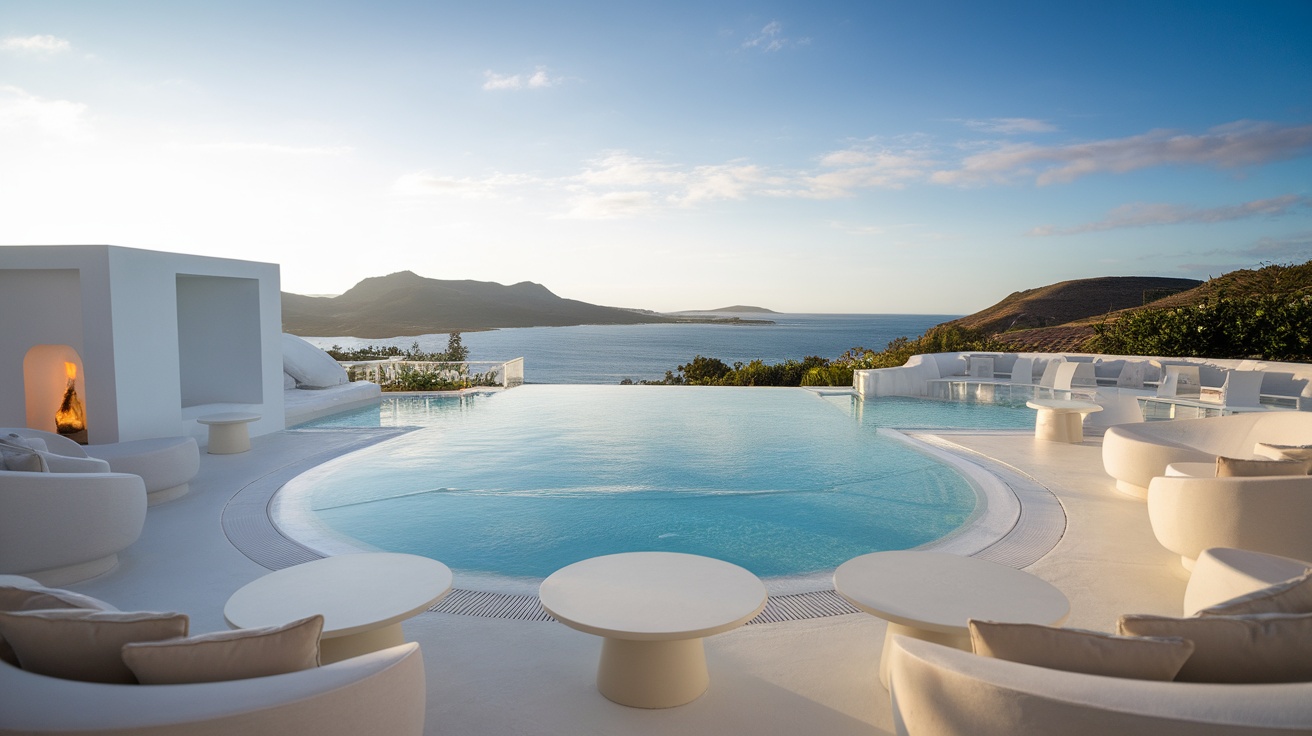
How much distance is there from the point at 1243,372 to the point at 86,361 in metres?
14.5

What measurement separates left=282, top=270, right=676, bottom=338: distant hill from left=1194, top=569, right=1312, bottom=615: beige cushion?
38.2 metres

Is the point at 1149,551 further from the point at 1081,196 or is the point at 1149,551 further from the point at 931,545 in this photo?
the point at 1081,196

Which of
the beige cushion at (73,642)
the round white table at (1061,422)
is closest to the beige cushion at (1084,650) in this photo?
the beige cushion at (73,642)

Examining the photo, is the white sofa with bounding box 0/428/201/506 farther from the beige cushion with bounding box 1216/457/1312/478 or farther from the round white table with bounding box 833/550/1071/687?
the beige cushion with bounding box 1216/457/1312/478

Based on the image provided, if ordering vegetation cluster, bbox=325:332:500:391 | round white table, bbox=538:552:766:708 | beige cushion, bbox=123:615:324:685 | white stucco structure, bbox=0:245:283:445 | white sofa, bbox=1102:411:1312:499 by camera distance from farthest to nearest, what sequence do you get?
1. vegetation cluster, bbox=325:332:500:391
2. white stucco structure, bbox=0:245:283:445
3. white sofa, bbox=1102:411:1312:499
4. round white table, bbox=538:552:766:708
5. beige cushion, bbox=123:615:324:685

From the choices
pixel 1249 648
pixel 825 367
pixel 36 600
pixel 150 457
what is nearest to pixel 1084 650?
pixel 1249 648

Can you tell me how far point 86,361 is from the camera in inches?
273

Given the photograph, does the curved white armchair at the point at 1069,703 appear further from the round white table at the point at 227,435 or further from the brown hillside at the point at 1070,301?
the brown hillside at the point at 1070,301

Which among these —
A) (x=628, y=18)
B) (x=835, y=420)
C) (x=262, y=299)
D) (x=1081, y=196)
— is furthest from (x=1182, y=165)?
(x=262, y=299)

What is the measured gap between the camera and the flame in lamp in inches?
318

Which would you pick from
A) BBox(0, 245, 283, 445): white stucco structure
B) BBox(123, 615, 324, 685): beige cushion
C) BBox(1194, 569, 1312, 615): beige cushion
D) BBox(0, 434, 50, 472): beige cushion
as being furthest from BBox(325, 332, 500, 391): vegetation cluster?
BBox(1194, 569, 1312, 615): beige cushion

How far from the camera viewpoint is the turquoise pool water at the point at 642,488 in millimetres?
5230

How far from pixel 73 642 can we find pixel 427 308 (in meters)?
52.3

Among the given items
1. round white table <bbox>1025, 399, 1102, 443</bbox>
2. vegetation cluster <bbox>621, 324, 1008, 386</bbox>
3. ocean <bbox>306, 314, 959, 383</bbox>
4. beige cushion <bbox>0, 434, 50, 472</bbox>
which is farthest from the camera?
ocean <bbox>306, 314, 959, 383</bbox>
